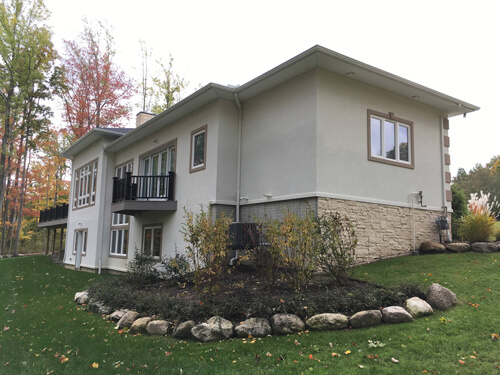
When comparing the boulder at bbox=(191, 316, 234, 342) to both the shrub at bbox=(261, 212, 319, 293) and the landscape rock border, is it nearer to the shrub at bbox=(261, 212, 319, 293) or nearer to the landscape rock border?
the landscape rock border

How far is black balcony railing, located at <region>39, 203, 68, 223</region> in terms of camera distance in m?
21.6

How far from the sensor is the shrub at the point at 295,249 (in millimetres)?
6766

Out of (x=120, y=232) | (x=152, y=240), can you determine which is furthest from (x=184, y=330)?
(x=120, y=232)

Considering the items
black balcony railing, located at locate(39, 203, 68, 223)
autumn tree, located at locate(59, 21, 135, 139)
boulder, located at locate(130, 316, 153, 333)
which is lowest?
boulder, located at locate(130, 316, 153, 333)

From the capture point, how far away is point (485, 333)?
4.91 m

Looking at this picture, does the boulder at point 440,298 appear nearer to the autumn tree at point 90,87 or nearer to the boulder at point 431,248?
the boulder at point 431,248

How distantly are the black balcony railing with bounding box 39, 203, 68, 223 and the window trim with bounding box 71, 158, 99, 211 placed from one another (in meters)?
1.56

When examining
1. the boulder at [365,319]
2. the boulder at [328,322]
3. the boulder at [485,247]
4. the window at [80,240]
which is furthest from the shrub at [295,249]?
the window at [80,240]

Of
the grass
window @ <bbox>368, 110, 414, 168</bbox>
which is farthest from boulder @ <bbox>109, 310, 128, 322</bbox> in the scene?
window @ <bbox>368, 110, 414, 168</bbox>

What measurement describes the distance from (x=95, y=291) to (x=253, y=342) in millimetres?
5677

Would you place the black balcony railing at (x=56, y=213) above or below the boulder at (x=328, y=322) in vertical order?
above

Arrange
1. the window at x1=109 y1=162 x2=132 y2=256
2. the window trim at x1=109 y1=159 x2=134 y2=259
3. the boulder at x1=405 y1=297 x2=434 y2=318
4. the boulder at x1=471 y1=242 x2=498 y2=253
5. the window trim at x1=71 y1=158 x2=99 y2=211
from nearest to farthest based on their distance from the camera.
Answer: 1. the boulder at x1=405 y1=297 x2=434 y2=318
2. the boulder at x1=471 y1=242 x2=498 y2=253
3. the window trim at x1=109 y1=159 x2=134 y2=259
4. the window at x1=109 y1=162 x2=132 y2=256
5. the window trim at x1=71 y1=158 x2=99 y2=211

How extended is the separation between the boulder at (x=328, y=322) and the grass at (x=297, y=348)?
17 centimetres

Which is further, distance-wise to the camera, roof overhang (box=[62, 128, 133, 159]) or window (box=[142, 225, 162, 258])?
roof overhang (box=[62, 128, 133, 159])
